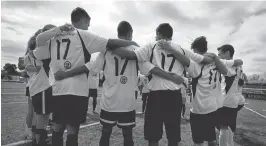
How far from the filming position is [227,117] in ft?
12.7

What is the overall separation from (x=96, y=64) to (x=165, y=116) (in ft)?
4.22

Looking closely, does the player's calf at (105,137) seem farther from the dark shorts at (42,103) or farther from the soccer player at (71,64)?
the dark shorts at (42,103)

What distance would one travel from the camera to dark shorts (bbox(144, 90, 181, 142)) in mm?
2648

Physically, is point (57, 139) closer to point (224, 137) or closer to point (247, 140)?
point (224, 137)

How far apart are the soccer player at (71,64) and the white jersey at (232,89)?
8.26 ft

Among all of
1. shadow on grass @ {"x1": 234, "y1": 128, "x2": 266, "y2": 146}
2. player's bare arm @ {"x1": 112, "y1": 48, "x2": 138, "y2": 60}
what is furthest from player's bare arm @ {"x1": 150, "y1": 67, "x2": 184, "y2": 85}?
shadow on grass @ {"x1": 234, "y1": 128, "x2": 266, "y2": 146}

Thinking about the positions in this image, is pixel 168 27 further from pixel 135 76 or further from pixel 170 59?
pixel 135 76

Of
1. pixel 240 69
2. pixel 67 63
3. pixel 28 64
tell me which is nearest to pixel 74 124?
pixel 67 63

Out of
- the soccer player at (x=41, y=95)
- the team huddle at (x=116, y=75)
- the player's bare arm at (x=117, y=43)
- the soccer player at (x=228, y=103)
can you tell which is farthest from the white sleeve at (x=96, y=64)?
the soccer player at (x=228, y=103)

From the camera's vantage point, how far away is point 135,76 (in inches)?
113

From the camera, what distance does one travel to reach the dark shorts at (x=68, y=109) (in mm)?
2582

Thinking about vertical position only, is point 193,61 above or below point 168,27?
below

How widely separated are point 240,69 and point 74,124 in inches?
147

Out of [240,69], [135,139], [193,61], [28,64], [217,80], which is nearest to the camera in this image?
[193,61]
